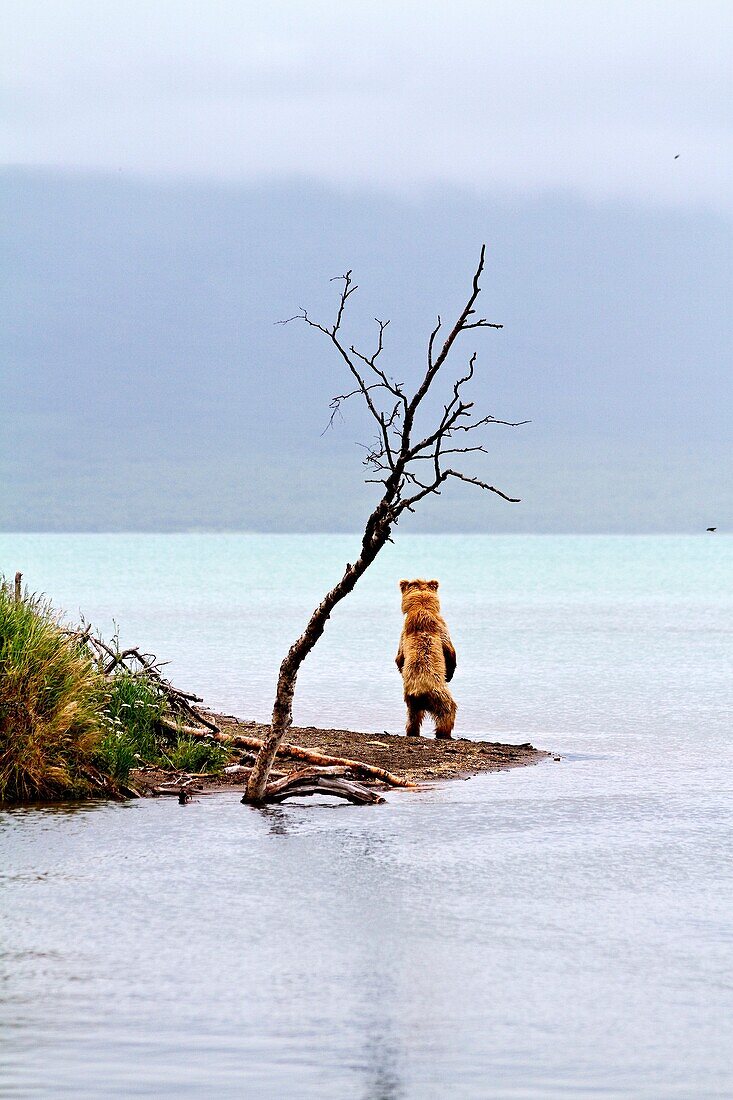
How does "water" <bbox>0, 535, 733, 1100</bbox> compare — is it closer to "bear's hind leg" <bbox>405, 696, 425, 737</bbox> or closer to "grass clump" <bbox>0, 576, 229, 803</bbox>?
"grass clump" <bbox>0, 576, 229, 803</bbox>

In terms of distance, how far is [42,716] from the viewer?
468 inches

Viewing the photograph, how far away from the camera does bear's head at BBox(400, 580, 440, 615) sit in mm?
16266

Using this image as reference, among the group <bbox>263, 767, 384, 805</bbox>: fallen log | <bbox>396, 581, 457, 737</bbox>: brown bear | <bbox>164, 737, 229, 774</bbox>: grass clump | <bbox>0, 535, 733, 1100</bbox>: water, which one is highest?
<bbox>396, 581, 457, 737</bbox>: brown bear

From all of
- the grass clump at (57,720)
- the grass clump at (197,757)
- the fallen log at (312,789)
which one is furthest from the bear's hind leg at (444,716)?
the fallen log at (312,789)

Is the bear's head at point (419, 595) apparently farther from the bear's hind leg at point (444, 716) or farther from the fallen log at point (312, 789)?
the fallen log at point (312, 789)

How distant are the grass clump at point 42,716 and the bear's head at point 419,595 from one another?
181 inches

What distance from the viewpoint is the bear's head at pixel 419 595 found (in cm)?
1627

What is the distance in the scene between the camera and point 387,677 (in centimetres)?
2609

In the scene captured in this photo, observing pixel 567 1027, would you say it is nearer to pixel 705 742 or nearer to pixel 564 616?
pixel 705 742

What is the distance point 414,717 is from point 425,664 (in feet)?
1.97

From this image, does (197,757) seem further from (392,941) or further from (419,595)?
(392,941)

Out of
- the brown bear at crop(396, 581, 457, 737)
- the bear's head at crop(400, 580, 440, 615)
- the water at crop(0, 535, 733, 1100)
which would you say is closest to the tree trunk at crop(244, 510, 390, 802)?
the water at crop(0, 535, 733, 1100)

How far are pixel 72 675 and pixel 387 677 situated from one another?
14079mm

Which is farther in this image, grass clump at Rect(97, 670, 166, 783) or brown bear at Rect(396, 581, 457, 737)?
brown bear at Rect(396, 581, 457, 737)
